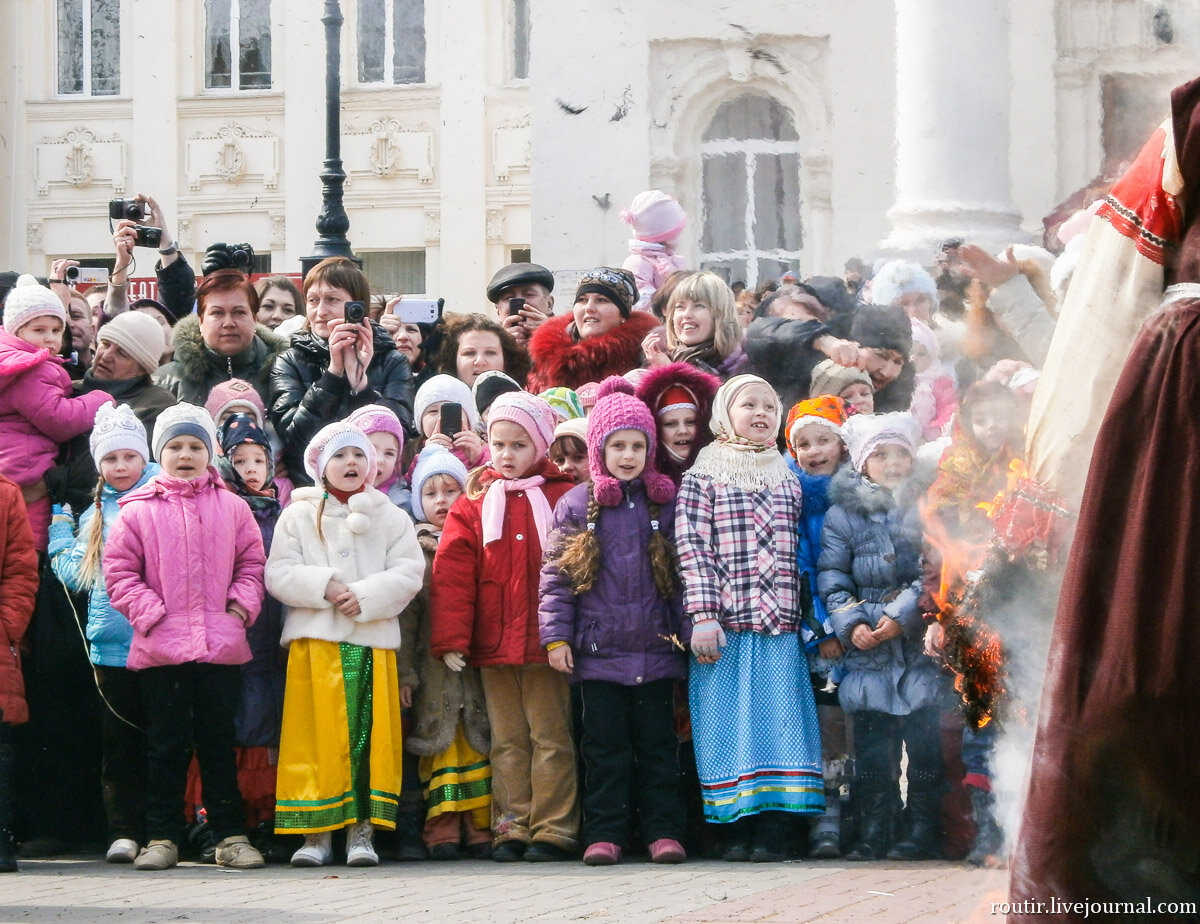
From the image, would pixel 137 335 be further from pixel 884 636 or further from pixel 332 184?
pixel 332 184

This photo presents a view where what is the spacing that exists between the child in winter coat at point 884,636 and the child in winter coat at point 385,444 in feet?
5.57

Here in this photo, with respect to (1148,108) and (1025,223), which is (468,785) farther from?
(1025,223)

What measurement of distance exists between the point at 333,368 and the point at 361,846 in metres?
1.94

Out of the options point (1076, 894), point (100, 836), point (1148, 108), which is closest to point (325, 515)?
point (100, 836)

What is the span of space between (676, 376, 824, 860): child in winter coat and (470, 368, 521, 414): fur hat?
4.21ft

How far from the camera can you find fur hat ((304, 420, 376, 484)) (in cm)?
668

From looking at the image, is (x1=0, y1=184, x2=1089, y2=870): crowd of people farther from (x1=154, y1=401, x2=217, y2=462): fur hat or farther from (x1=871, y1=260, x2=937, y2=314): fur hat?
(x1=871, y1=260, x2=937, y2=314): fur hat

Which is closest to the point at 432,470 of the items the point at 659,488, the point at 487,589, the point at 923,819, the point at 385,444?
the point at 385,444

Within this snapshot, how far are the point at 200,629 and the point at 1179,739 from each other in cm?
409

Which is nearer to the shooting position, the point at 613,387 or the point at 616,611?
the point at 616,611

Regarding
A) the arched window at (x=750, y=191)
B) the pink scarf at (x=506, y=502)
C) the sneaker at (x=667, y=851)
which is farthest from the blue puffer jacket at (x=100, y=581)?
the arched window at (x=750, y=191)

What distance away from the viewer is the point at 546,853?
6.37 m

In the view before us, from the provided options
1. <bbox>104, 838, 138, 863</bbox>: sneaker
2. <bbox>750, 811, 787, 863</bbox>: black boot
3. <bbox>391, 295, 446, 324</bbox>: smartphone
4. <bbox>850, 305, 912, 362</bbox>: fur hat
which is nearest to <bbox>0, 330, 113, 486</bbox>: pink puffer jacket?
<bbox>104, 838, 138, 863</bbox>: sneaker

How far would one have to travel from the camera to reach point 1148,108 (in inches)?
155
